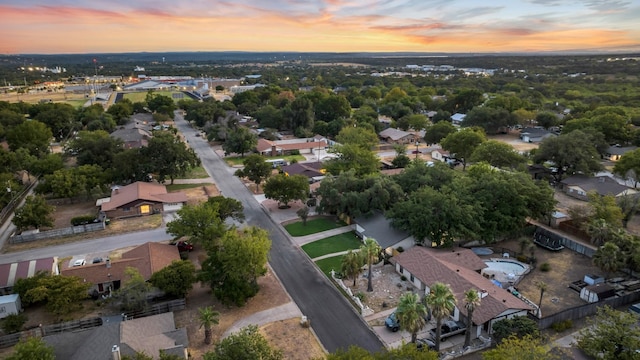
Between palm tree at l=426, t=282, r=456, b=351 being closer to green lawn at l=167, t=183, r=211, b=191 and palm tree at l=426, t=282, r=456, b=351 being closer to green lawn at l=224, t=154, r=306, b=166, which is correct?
green lawn at l=167, t=183, r=211, b=191

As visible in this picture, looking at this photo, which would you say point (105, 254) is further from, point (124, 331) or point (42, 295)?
point (124, 331)

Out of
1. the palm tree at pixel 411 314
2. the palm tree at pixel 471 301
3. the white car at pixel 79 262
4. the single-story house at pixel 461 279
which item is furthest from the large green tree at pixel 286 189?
the palm tree at pixel 471 301

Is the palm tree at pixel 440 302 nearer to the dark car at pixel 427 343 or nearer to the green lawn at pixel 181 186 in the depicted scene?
the dark car at pixel 427 343

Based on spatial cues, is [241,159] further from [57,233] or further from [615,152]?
[615,152]

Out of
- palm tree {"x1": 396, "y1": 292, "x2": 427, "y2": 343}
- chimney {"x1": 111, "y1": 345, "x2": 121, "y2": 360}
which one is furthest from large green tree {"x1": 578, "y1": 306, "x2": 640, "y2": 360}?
chimney {"x1": 111, "y1": 345, "x2": 121, "y2": 360}

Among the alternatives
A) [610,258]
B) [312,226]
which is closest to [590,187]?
[610,258]

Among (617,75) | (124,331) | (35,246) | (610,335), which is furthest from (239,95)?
(617,75)
